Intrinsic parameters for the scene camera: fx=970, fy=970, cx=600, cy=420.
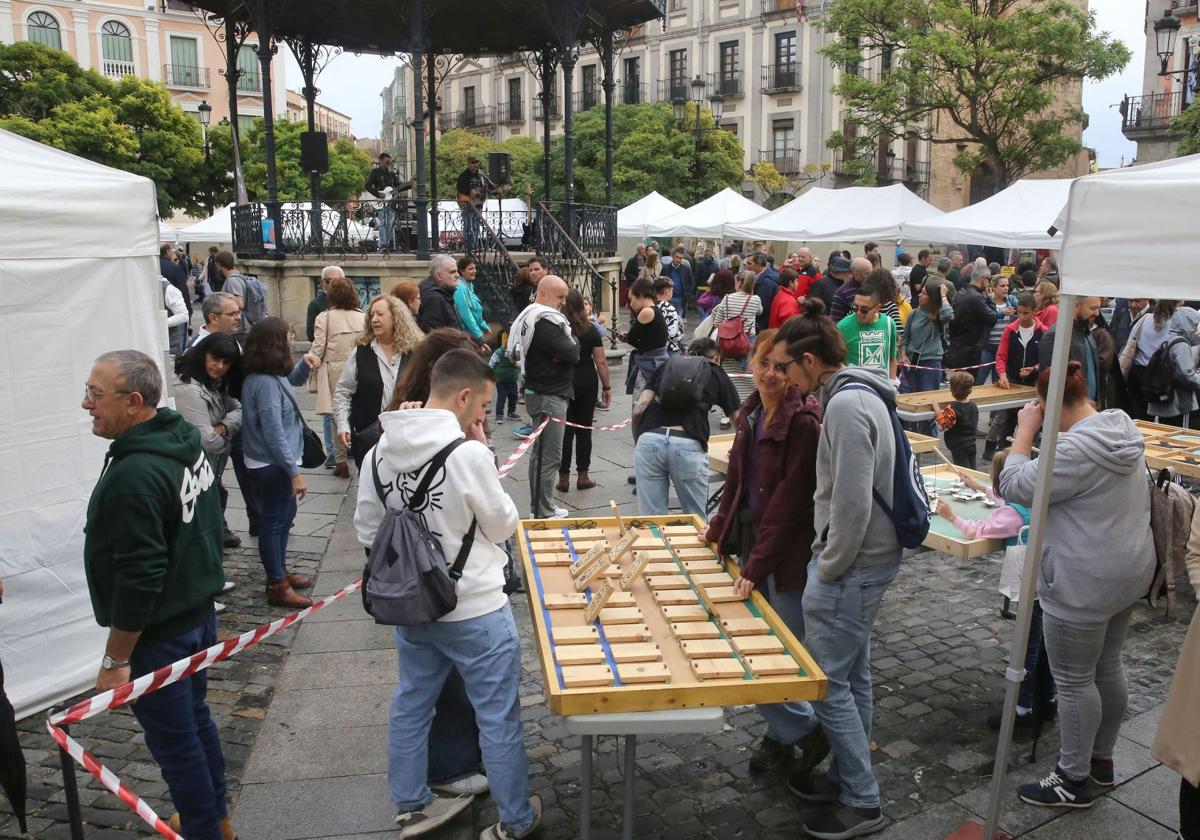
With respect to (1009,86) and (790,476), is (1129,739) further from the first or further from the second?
(1009,86)

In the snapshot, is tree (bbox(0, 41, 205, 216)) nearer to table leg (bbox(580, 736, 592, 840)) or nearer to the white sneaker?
the white sneaker

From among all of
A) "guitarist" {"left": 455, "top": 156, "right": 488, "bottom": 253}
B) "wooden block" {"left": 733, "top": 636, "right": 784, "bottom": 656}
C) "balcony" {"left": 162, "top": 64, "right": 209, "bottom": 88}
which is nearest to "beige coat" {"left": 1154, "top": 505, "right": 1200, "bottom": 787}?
"wooden block" {"left": 733, "top": 636, "right": 784, "bottom": 656}

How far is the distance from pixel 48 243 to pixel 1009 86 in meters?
26.9

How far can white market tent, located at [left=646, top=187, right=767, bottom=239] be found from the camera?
1875cm

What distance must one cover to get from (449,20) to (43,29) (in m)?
40.9

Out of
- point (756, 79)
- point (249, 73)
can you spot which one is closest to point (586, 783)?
point (756, 79)

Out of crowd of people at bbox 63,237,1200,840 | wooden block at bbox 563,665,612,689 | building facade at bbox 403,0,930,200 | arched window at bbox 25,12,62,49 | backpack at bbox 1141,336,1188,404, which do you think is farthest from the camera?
arched window at bbox 25,12,62,49

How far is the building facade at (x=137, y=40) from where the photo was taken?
46.7 metres

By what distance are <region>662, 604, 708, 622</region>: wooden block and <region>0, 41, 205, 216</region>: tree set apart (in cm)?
3243

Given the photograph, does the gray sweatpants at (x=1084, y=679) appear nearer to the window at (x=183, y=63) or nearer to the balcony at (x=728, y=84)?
the balcony at (x=728, y=84)

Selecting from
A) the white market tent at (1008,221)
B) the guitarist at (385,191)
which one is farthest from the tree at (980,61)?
the guitarist at (385,191)

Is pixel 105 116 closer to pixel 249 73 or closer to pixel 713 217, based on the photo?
pixel 249 73

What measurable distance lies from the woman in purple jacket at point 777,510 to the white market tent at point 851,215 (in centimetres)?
1164

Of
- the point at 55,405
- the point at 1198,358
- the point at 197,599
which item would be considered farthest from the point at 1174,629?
the point at 55,405
